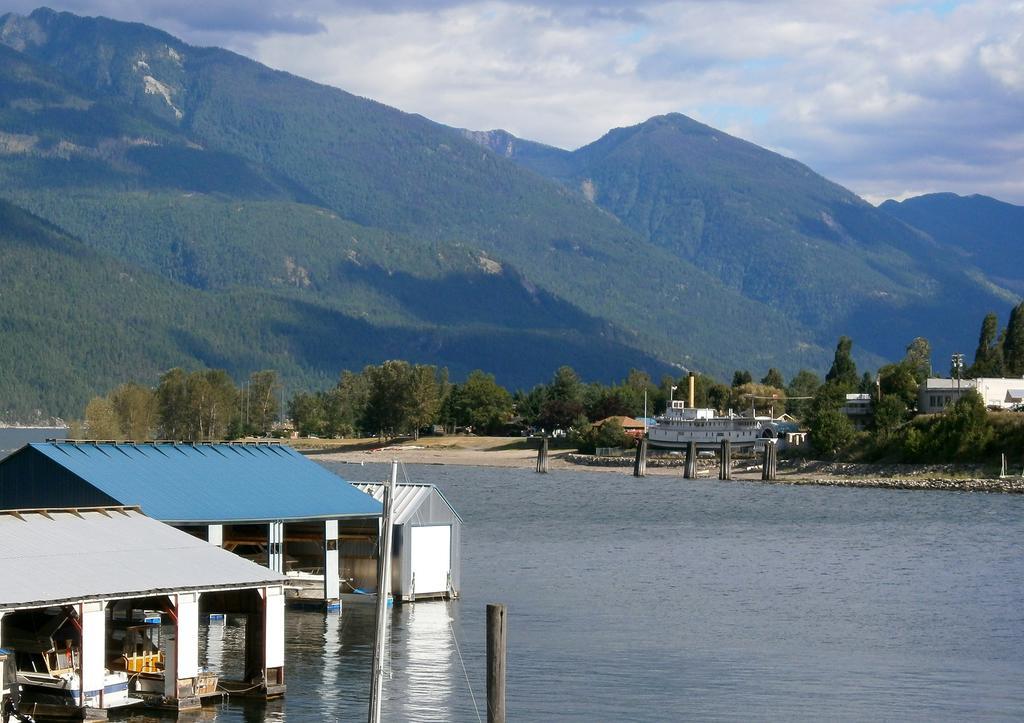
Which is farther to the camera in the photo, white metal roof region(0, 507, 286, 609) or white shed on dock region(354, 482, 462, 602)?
white shed on dock region(354, 482, 462, 602)

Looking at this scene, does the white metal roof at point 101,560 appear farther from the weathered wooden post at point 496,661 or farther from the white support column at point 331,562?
the white support column at point 331,562

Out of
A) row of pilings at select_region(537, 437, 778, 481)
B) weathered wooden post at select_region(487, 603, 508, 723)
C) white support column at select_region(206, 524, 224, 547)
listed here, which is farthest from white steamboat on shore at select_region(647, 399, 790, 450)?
weathered wooden post at select_region(487, 603, 508, 723)

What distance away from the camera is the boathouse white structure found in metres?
33.2

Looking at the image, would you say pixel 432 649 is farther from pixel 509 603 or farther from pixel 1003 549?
pixel 1003 549

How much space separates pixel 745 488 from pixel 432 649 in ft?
354

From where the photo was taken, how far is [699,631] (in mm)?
53406

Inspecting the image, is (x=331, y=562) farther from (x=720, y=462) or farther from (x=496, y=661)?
(x=720, y=462)

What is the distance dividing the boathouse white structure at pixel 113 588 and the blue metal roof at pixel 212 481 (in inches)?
150

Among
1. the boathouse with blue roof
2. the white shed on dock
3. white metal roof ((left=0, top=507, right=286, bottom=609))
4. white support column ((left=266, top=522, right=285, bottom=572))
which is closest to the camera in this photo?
white metal roof ((left=0, top=507, right=286, bottom=609))

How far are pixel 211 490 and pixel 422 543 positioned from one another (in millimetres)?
10001

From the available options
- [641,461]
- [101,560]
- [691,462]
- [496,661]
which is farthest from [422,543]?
[641,461]

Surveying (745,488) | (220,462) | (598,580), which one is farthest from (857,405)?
(220,462)

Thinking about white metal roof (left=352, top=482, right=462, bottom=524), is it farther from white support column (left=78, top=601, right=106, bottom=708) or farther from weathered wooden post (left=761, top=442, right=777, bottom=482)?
weathered wooden post (left=761, top=442, right=777, bottom=482)

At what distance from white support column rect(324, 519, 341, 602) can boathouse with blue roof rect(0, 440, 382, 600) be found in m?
0.03
